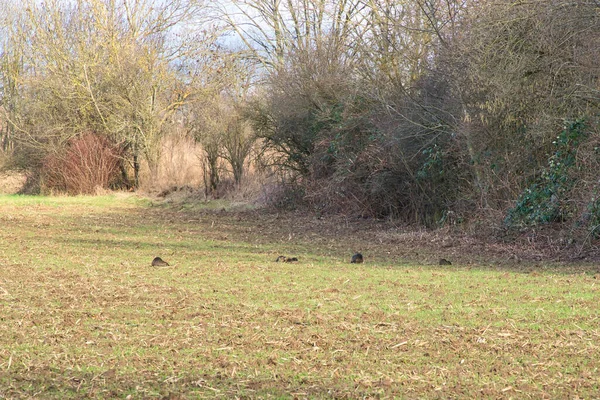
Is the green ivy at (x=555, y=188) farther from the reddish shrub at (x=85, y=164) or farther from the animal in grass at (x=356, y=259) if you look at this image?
the reddish shrub at (x=85, y=164)

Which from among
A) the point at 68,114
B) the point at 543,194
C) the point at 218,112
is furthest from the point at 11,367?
the point at 68,114

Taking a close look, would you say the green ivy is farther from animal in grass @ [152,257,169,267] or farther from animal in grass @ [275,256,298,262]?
animal in grass @ [152,257,169,267]

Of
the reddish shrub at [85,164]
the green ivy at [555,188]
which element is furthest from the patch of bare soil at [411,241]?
the reddish shrub at [85,164]

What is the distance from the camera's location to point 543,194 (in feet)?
43.2

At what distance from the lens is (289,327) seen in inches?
254

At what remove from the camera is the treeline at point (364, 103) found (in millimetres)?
12898

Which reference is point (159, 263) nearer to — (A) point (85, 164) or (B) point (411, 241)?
(B) point (411, 241)

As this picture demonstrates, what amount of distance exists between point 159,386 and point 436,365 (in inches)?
74.3

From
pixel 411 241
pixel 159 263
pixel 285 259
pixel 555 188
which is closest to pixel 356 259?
pixel 285 259

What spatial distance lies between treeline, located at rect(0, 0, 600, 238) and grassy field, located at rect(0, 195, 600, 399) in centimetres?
266

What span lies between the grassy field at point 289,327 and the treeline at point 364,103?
2658mm

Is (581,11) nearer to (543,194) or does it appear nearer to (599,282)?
(543,194)

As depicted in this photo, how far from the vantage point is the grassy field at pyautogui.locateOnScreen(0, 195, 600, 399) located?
193 inches

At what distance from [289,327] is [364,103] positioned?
1216cm
